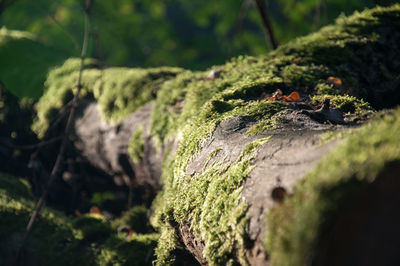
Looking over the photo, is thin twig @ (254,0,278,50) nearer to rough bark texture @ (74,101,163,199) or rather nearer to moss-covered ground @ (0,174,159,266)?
rough bark texture @ (74,101,163,199)

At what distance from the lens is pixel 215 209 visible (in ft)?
5.45

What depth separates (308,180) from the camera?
1.13m

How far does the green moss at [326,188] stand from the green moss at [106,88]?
2740mm

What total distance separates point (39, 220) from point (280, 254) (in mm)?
2788

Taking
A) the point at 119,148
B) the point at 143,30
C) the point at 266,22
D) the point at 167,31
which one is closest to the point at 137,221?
the point at 119,148

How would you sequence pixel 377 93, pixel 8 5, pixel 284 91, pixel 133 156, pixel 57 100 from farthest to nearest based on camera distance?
pixel 8 5, pixel 57 100, pixel 133 156, pixel 377 93, pixel 284 91

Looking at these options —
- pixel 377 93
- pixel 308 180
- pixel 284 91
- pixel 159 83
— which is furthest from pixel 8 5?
pixel 308 180

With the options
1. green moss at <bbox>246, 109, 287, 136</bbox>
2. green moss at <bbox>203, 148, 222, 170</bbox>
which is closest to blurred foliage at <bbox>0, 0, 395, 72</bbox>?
green moss at <bbox>246, 109, 287, 136</bbox>

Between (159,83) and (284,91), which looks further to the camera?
(159,83)

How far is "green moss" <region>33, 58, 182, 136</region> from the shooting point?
3766 millimetres

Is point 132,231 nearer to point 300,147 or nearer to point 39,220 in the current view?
point 39,220

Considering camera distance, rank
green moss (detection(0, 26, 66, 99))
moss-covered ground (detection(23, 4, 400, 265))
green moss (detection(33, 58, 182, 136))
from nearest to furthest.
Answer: moss-covered ground (detection(23, 4, 400, 265)), green moss (detection(33, 58, 182, 136)), green moss (detection(0, 26, 66, 99))

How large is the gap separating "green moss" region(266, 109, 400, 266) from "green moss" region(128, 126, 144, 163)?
2406 millimetres

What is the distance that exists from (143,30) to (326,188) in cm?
1212
